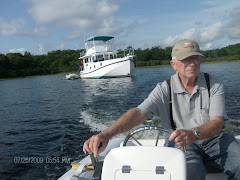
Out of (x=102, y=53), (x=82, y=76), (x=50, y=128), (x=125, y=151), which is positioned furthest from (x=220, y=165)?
(x=82, y=76)

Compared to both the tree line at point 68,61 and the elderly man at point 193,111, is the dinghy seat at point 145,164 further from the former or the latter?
the tree line at point 68,61

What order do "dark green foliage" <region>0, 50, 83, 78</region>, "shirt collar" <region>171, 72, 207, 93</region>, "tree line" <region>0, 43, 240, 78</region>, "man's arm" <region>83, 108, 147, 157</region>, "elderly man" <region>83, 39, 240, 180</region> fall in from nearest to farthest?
1. "man's arm" <region>83, 108, 147, 157</region>
2. "elderly man" <region>83, 39, 240, 180</region>
3. "shirt collar" <region>171, 72, 207, 93</region>
4. "tree line" <region>0, 43, 240, 78</region>
5. "dark green foliage" <region>0, 50, 83, 78</region>

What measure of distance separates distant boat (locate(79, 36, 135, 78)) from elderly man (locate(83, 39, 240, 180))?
26511 mm

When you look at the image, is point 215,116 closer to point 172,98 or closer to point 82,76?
point 172,98

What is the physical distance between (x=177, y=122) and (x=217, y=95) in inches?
16.4

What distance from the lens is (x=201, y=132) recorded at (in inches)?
69.4

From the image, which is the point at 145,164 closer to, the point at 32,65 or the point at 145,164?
the point at 145,164

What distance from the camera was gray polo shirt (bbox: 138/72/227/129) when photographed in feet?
6.58

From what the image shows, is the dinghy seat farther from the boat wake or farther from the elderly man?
the boat wake

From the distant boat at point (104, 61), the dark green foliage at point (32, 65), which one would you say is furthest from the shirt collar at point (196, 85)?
the dark green foliage at point (32, 65)

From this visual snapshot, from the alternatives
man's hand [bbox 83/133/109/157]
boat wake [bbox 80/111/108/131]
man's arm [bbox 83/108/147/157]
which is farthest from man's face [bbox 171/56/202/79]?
boat wake [bbox 80/111/108/131]

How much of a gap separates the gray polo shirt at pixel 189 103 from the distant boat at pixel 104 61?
26.5 m

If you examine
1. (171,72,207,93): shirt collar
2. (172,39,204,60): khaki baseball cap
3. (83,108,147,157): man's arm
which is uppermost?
(172,39,204,60): khaki baseball cap

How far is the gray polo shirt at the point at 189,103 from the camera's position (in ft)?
6.58
